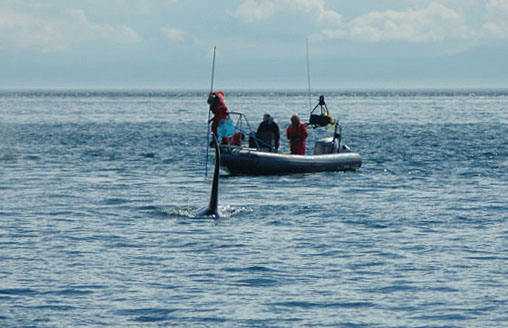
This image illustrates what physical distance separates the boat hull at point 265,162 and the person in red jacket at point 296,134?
0.66 m

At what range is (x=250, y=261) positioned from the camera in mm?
13734

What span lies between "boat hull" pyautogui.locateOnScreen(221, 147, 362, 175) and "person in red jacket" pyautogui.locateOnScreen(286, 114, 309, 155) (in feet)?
2.18

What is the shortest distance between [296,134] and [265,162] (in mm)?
1874

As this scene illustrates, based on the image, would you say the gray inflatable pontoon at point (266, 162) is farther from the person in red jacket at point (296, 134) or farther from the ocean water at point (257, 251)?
the person in red jacket at point (296, 134)

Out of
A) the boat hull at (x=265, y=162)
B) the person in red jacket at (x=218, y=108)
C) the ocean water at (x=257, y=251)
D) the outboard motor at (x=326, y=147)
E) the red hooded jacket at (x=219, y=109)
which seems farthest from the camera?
the outboard motor at (x=326, y=147)

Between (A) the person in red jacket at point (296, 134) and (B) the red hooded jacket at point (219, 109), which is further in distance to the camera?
(A) the person in red jacket at point (296, 134)

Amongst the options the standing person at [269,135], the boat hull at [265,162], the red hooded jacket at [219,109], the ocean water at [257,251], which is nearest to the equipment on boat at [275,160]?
the boat hull at [265,162]

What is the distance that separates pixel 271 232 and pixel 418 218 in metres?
3.86

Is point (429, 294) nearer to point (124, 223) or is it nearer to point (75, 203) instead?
point (124, 223)

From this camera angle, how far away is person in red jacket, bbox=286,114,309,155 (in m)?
27.9

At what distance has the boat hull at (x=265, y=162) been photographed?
88.1 ft

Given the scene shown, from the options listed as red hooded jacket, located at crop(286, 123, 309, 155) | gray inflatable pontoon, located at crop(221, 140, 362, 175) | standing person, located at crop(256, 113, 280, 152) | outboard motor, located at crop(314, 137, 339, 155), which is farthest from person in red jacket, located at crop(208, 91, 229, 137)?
outboard motor, located at crop(314, 137, 339, 155)

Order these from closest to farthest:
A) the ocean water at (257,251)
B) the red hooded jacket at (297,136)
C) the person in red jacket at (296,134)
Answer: the ocean water at (257,251)
the person in red jacket at (296,134)
the red hooded jacket at (297,136)

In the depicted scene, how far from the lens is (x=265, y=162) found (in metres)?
27.1
